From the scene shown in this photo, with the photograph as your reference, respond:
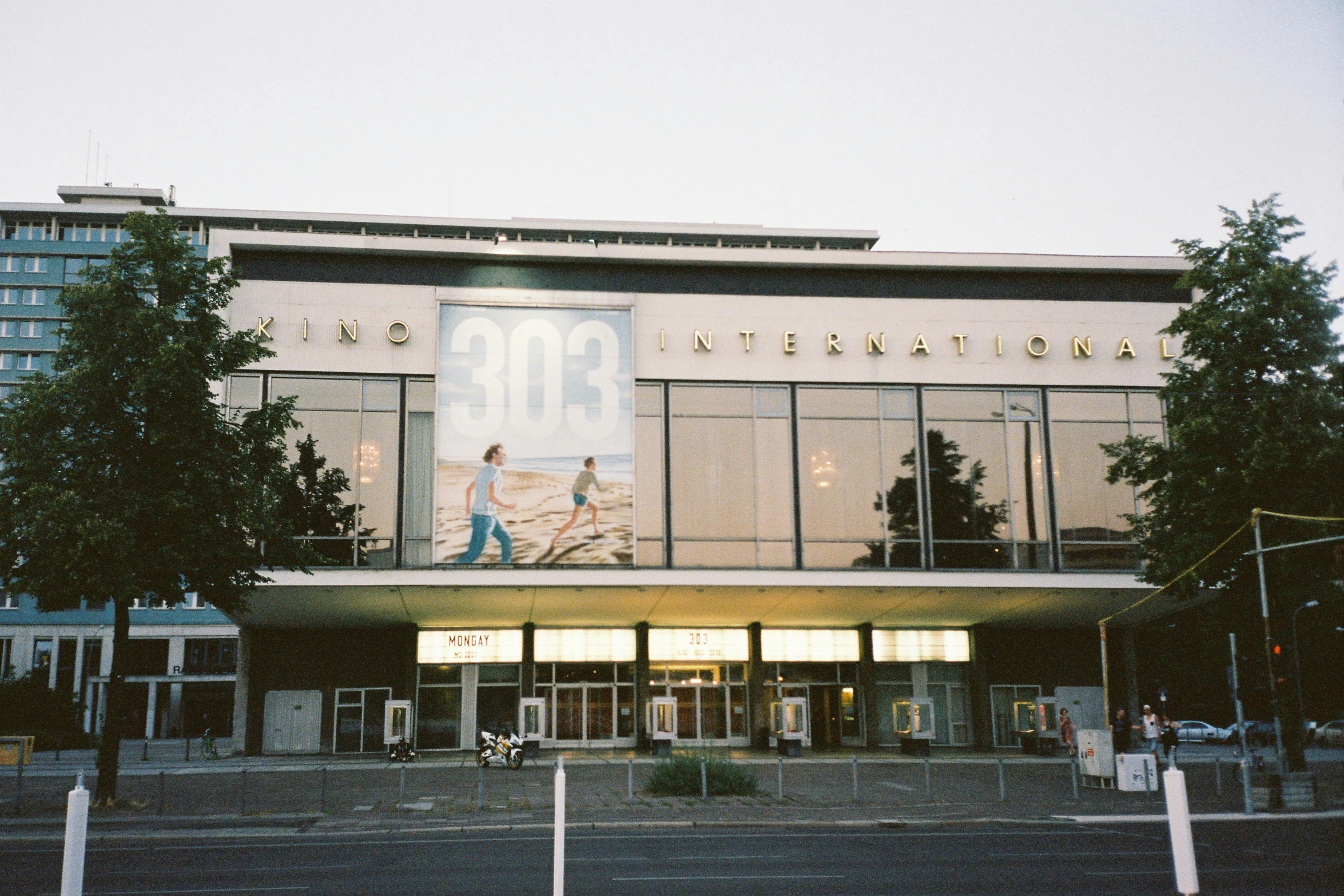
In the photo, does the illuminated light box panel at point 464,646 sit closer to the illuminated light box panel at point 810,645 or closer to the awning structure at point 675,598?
the awning structure at point 675,598

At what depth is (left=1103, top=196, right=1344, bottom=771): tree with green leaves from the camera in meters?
25.0

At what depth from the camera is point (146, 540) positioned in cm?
2273

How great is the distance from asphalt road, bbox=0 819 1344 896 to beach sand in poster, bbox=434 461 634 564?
16778 millimetres

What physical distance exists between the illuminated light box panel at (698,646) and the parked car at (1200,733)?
29883 millimetres

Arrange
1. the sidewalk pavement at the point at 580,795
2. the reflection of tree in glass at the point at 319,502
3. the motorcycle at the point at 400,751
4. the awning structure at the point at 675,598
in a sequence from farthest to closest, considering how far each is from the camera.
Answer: the reflection of tree in glass at the point at 319,502 < the awning structure at the point at 675,598 < the motorcycle at the point at 400,751 < the sidewalk pavement at the point at 580,795

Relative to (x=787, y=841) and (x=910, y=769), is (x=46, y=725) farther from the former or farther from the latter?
(x=787, y=841)

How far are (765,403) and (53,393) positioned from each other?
74.8 ft

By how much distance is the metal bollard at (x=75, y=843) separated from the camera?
21.6 feet

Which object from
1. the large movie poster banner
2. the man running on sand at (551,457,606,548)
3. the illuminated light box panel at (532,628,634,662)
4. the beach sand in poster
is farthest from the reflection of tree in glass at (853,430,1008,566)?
the illuminated light box panel at (532,628,634,662)

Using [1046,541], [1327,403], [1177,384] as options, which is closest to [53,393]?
[1177,384]

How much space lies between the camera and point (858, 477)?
126 ft

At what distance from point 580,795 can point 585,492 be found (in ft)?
43.8

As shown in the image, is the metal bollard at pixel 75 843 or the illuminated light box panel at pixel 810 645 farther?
the illuminated light box panel at pixel 810 645

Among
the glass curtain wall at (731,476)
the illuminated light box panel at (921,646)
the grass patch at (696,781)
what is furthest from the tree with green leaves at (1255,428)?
the illuminated light box panel at (921,646)
